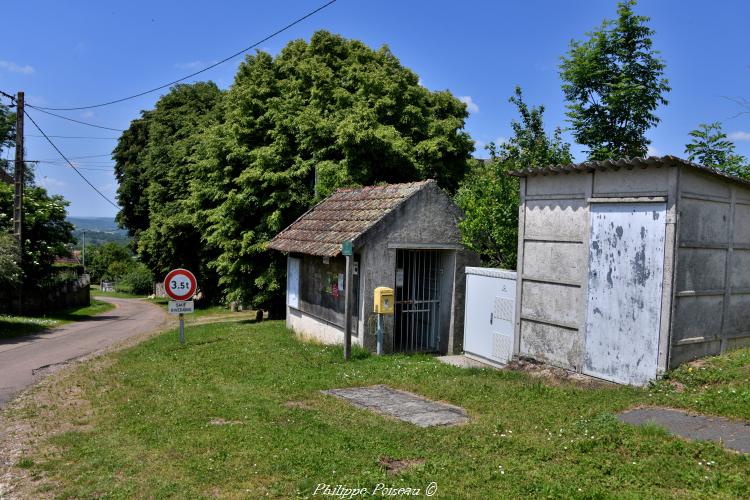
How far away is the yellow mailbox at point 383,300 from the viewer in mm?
12375

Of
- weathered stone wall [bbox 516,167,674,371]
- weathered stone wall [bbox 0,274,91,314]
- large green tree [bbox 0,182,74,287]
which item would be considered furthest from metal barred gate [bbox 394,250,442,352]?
weathered stone wall [bbox 0,274,91,314]

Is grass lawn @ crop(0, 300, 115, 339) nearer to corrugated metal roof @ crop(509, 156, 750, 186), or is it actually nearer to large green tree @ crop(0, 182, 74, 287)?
large green tree @ crop(0, 182, 74, 287)

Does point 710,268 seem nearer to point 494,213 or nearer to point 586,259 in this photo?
point 586,259

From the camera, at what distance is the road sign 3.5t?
46.4 feet

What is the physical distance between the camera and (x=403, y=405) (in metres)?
8.76

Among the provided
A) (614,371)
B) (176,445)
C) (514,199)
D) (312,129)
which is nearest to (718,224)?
(614,371)

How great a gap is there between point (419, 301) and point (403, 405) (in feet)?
16.5

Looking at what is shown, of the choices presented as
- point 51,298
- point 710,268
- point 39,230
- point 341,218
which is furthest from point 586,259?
point 51,298

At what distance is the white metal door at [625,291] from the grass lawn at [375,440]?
19.8 inches

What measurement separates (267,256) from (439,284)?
10246 millimetres

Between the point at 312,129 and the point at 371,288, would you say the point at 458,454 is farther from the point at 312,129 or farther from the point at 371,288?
the point at 312,129

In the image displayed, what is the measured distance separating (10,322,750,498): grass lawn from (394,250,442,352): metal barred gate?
8.77 feet

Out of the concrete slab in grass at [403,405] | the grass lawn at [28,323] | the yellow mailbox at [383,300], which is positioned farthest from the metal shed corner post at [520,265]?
the grass lawn at [28,323]

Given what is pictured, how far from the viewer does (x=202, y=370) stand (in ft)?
39.0
